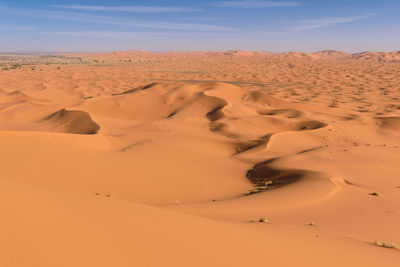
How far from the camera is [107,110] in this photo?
69.9 feet

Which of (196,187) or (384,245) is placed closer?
(384,245)

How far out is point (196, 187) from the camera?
28.2ft

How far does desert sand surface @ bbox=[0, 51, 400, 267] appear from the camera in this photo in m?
3.42

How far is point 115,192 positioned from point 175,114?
1289cm

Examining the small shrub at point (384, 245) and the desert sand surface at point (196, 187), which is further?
the small shrub at point (384, 245)

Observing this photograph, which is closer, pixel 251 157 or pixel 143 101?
pixel 251 157

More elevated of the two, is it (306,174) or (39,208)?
(39,208)

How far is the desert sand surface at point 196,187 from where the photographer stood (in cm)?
342

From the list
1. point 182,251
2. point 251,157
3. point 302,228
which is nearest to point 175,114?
point 251,157

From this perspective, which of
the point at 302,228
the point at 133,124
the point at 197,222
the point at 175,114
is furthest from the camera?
the point at 175,114

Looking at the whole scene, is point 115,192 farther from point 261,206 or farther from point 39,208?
point 39,208

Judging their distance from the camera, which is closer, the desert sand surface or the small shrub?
the desert sand surface

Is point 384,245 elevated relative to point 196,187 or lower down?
elevated

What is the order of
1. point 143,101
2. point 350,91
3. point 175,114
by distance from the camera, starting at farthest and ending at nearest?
point 350,91 → point 143,101 → point 175,114
